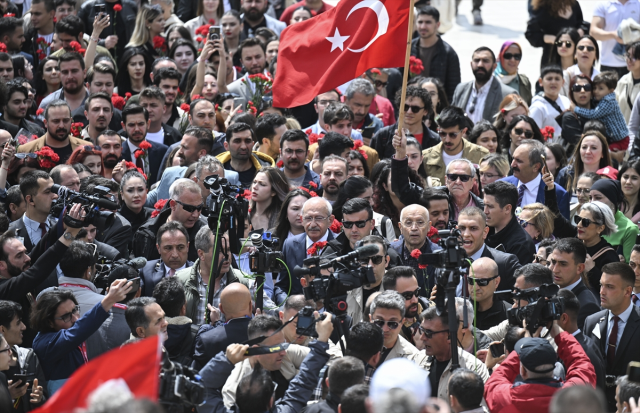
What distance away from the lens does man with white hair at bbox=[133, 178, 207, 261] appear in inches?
378

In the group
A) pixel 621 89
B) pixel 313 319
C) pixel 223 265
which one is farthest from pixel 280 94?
pixel 621 89

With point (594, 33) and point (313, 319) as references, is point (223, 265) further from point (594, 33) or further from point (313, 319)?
point (594, 33)

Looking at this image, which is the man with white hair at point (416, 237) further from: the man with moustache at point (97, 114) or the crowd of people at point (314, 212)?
the man with moustache at point (97, 114)

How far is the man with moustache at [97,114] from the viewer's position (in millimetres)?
11969

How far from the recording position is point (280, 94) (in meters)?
10.3

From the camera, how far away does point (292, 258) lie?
9.38 metres

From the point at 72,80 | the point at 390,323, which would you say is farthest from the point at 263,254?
the point at 72,80

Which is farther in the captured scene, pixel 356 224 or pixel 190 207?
pixel 190 207

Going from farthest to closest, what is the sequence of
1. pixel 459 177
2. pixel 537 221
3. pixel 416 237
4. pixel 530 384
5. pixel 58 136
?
pixel 58 136 < pixel 459 177 < pixel 537 221 < pixel 416 237 < pixel 530 384

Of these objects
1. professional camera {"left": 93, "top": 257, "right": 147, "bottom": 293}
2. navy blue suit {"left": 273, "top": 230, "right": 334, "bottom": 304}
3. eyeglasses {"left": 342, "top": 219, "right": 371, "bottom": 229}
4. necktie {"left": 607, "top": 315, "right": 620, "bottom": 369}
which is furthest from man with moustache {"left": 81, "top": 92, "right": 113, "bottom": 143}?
necktie {"left": 607, "top": 315, "right": 620, "bottom": 369}

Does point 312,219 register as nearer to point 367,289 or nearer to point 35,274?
point 367,289

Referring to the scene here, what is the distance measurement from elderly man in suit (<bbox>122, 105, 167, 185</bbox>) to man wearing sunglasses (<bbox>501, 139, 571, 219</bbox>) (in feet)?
13.6

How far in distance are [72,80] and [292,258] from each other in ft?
16.8

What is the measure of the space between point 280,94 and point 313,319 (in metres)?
4.07
